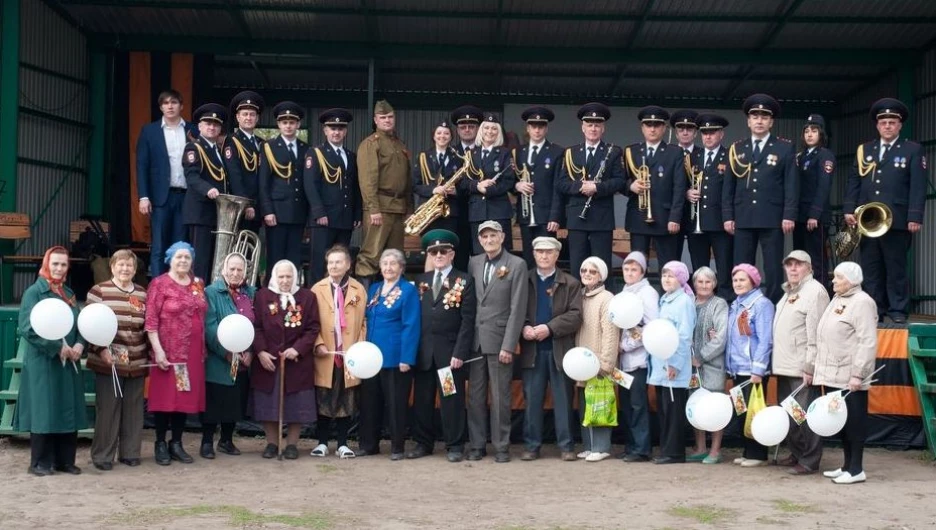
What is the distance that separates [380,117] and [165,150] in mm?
1909

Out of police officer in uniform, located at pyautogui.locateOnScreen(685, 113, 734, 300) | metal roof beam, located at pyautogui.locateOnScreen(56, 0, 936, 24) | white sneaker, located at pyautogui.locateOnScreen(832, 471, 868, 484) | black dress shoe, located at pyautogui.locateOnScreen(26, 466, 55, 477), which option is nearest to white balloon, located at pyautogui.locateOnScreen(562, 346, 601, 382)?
white sneaker, located at pyautogui.locateOnScreen(832, 471, 868, 484)

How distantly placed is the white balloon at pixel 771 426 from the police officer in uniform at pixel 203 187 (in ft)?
15.7

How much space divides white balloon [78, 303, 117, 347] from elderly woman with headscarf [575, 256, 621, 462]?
134 inches

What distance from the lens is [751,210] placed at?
30.9 feet

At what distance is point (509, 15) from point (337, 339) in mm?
7138

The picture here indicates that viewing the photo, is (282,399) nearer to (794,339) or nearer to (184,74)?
(794,339)

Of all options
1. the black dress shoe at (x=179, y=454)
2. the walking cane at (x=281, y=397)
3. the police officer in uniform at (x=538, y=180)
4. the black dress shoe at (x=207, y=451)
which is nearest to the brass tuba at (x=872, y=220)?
the police officer in uniform at (x=538, y=180)

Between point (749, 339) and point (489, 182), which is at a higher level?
point (489, 182)

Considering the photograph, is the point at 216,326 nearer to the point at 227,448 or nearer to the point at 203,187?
the point at 227,448

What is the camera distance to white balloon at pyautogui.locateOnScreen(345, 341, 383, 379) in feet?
26.2

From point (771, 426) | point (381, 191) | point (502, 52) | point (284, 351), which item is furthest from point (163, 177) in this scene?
point (502, 52)

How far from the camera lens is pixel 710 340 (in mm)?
8484

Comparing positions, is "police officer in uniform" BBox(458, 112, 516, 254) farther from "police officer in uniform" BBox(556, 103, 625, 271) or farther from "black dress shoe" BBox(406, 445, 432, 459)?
"black dress shoe" BBox(406, 445, 432, 459)

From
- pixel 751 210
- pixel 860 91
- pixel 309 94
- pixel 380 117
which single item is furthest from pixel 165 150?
pixel 860 91
